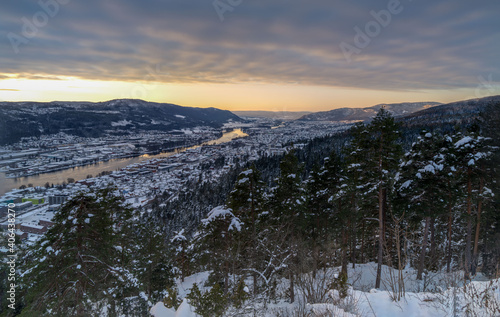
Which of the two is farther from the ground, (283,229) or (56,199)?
(283,229)

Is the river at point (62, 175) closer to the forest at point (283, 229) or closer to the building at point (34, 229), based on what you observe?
the building at point (34, 229)

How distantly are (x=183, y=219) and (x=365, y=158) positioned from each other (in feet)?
139

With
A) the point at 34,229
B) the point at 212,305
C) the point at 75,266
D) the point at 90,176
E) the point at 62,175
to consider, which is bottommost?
the point at 62,175

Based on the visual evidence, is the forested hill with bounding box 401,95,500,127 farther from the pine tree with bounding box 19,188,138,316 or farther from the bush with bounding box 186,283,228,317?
the pine tree with bounding box 19,188,138,316

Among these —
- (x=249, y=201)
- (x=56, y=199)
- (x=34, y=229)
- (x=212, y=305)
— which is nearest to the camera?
(x=212, y=305)

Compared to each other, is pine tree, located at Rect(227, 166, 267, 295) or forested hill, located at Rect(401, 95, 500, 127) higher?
forested hill, located at Rect(401, 95, 500, 127)

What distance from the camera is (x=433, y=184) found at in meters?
11.6

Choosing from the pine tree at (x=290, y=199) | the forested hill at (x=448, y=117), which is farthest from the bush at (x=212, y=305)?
the forested hill at (x=448, y=117)

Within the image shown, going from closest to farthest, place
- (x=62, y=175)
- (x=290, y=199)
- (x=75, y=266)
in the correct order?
(x=75, y=266) < (x=290, y=199) < (x=62, y=175)

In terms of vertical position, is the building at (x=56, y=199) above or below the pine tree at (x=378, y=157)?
below

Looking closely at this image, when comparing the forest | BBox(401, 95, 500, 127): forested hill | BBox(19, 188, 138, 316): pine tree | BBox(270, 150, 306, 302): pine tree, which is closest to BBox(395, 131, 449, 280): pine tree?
the forest

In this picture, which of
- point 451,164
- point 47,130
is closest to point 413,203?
point 451,164

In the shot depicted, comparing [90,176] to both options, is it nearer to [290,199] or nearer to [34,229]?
[34,229]

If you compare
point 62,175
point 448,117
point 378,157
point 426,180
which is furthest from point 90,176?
point 448,117
